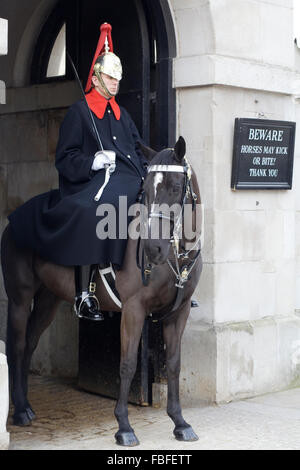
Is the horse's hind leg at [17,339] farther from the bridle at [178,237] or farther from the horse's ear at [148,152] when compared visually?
the horse's ear at [148,152]

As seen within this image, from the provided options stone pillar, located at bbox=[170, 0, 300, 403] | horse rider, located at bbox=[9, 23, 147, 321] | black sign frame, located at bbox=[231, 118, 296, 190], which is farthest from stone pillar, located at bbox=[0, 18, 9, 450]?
black sign frame, located at bbox=[231, 118, 296, 190]

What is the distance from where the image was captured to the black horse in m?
5.92

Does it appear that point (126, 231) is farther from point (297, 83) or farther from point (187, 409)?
point (297, 83)

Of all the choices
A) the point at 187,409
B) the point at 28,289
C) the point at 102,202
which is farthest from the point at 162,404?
the point at 102,202

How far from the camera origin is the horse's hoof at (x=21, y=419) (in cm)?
692

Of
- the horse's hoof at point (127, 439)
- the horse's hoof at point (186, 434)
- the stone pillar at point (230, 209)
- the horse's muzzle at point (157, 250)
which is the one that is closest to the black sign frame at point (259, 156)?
the stone pillar at point (230, 209)

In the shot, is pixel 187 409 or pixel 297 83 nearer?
pixel 187 409

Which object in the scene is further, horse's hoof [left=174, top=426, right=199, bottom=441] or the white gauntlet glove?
the white gauntlet glove

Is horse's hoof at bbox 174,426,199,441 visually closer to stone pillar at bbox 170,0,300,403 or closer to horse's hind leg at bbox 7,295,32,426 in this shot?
stone pillar at bbox 170,0,300,403

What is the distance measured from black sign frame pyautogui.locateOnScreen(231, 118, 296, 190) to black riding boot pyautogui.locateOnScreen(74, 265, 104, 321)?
62.7 inches

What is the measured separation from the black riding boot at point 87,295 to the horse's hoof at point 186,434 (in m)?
0.93

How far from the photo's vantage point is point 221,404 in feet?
→ 24.4

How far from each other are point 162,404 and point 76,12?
3.46 m

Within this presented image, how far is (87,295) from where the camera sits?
21.5ft
